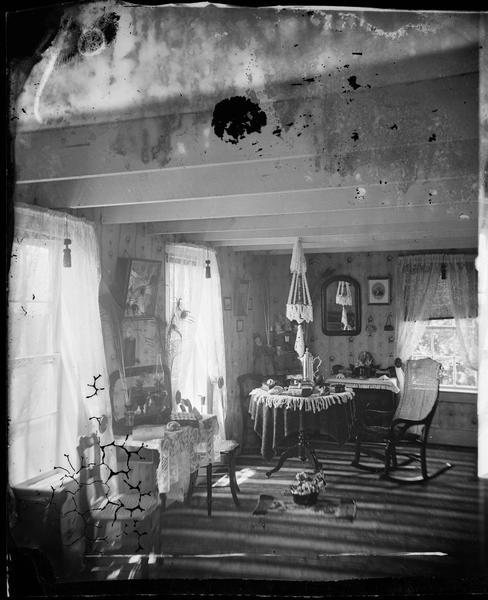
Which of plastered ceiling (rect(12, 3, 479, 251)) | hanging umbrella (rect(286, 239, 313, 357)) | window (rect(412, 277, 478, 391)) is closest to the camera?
plastered ceiling (rect(12, 3, 479, 251))

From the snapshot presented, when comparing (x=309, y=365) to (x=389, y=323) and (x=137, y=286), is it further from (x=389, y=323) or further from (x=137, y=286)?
(x=137, y=286)

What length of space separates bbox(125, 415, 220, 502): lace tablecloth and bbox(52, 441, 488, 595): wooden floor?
0.11 m

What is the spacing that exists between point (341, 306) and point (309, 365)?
399 mm

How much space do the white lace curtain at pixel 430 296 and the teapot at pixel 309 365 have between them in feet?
1.25

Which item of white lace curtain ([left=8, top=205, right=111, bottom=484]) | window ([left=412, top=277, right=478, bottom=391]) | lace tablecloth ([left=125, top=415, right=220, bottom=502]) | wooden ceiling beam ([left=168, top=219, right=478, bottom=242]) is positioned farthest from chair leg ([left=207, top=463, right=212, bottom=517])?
wooden ceiling beam ([left=168, top=219, right=478, bottom=242])

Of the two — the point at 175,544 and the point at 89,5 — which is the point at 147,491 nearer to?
the point at 175,544

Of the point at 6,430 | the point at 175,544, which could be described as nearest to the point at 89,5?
the point at 6,430

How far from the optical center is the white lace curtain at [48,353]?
1.92 metres

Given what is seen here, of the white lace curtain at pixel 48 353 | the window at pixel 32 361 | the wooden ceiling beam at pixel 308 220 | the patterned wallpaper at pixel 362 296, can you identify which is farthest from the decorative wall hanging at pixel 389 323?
the window at pixel 32 361

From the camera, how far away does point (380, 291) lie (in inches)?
86.3

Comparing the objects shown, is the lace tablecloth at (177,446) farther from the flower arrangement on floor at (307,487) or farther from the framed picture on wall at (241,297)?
the framed picture on wall at (241,297)

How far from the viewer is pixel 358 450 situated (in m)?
1.93

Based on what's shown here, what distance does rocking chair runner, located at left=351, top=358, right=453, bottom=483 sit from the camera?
1.80 m

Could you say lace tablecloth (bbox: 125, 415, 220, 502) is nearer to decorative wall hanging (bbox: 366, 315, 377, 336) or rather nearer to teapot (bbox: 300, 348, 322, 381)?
teapot (bbox: 300, 348, 322, 381)
